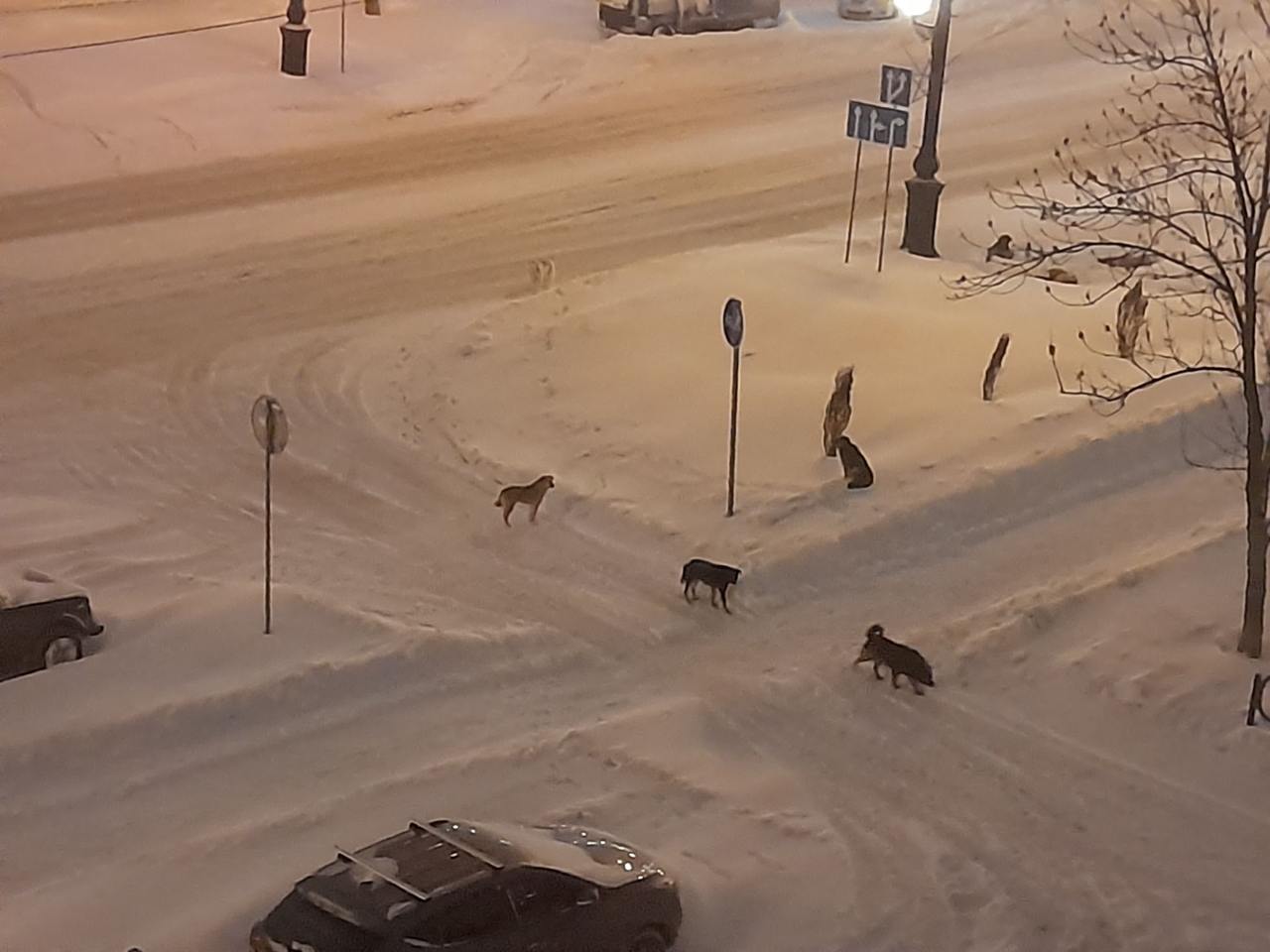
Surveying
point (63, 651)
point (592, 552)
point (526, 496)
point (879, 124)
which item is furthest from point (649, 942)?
point (879, 124)

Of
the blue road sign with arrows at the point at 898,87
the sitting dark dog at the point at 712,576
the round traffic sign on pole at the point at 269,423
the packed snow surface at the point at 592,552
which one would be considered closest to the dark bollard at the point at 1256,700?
the packed snow surface at the point at 592,552

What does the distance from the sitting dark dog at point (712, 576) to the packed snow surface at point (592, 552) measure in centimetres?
21

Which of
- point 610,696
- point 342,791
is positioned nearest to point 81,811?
point 342,791

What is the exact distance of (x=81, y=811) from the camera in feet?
38.8

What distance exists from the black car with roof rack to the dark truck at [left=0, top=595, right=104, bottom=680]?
3512 millimetres

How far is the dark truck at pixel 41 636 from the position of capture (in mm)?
13156

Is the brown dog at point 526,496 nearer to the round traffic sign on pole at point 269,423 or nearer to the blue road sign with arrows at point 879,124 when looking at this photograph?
the round traffic sign on pole at point 269,423

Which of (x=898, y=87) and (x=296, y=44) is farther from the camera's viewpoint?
(x=296, y=44)

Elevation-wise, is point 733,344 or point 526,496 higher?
point 733,344

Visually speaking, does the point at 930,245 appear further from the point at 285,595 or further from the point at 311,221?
the point at 285,595

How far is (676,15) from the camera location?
114ft

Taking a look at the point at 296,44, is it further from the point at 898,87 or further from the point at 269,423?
the point at 269,423

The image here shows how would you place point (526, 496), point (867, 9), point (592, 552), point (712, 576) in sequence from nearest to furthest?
point (712, 576), point (592, 552), point (526, 496), point (867, 9)

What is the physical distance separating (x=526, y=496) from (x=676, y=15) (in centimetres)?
2055
